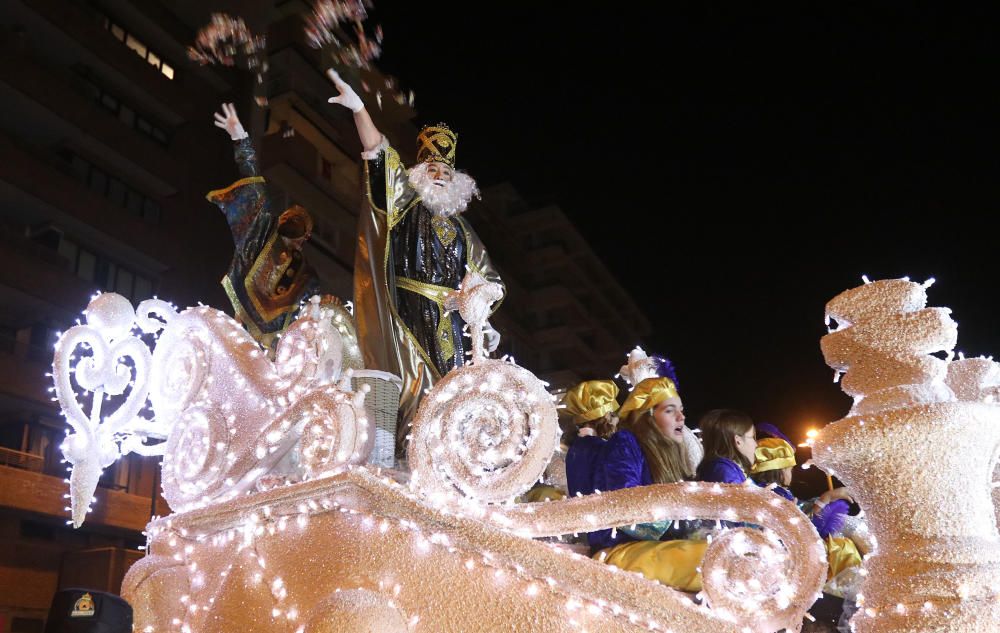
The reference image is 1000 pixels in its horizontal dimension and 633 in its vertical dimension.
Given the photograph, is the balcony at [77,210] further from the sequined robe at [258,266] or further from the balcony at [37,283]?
the sequined robe at [258,266]

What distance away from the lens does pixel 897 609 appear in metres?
2.08

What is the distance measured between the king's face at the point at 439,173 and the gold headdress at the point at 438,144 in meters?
0.06

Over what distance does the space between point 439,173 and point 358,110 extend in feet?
→ 2.31

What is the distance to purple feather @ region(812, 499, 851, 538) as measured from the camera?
4785 millimetres

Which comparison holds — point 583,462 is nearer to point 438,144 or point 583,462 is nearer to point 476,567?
point 476,567

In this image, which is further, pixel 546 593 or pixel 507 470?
pixel 507 470

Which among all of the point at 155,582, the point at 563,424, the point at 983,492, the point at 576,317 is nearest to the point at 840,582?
the point at 563,424

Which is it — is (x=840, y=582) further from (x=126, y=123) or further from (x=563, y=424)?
(x=126, y=123)

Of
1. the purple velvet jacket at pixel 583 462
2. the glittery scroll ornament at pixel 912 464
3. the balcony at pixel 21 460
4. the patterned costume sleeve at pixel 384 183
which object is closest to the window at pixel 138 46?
the balcony at pixel 21 460

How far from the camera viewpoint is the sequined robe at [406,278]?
16.3 feet

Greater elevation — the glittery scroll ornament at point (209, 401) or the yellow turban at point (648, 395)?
the yellow turban at point (648, 395)

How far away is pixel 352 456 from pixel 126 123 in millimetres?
21743

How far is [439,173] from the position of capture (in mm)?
5629

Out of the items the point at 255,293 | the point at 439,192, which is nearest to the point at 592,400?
the point at 439,192
